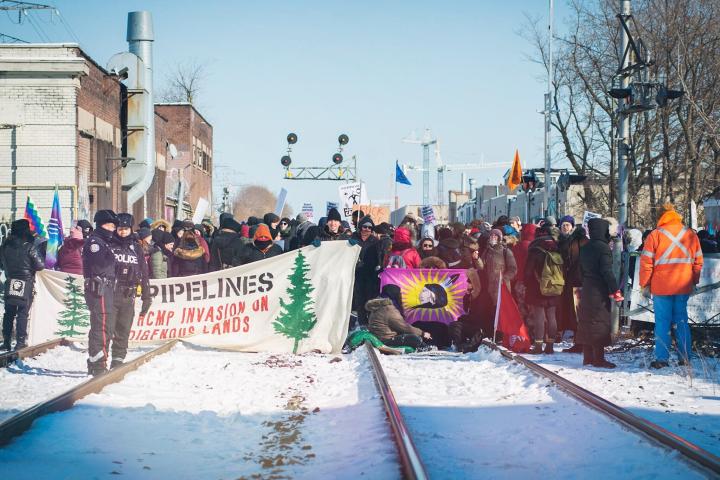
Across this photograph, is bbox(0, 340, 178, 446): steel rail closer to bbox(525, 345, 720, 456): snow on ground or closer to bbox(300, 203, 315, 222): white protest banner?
bbox(525, 345, 720, 456): snow on ground

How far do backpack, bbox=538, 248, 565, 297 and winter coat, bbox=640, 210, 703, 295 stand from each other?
2.22m

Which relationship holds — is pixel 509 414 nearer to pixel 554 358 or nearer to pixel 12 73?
pixel 554 358

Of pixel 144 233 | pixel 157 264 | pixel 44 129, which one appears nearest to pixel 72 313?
pixel 157 264

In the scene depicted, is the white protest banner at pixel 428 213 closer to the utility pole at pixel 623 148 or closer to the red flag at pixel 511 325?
the utility pole at pixel 623 148

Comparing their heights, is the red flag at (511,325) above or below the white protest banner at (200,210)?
below

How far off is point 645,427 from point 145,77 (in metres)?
26.3

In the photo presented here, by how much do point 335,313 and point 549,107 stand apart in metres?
27.0

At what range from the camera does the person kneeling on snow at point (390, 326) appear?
44.0 feet

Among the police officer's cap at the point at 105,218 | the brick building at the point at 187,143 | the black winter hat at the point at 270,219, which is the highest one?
the brick building at the point at 187,143

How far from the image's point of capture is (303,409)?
8.49 metres

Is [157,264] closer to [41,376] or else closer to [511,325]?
[41,376]

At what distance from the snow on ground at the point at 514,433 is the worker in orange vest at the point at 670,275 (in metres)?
1.98

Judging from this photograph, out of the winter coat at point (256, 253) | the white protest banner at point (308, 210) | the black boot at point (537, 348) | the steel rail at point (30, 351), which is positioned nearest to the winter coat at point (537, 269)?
the black boot at point (537, 348)

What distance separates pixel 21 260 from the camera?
13.2 m
